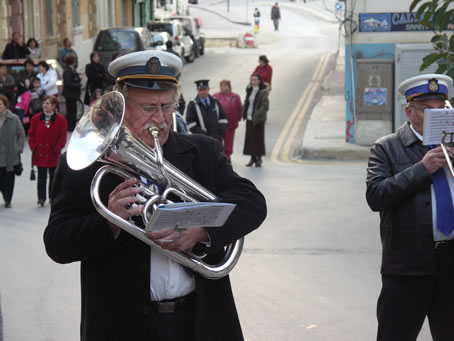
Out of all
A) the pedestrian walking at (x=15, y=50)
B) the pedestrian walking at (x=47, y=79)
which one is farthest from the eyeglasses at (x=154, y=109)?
the pedestrian walking at (x=15, y=50)

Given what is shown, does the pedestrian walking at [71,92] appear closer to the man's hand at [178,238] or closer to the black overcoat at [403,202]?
the black overcoat at [403,202]

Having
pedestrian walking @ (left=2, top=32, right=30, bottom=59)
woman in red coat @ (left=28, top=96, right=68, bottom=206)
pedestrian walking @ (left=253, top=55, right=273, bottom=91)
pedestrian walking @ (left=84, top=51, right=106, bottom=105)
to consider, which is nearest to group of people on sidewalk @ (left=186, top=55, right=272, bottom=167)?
woman in red coat @ (left=28, top=96, right=68, bottom=206)

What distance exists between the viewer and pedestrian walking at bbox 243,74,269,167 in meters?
16.0

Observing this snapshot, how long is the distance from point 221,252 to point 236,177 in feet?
1.08

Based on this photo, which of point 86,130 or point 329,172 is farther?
point 329,172

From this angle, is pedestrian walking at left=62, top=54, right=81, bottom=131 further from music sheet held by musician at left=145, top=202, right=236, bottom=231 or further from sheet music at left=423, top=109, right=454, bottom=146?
music sheet held by musician at left=145, top=202, right=236, bottom=231

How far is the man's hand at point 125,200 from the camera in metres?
3.23

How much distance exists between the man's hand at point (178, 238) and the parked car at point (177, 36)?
30931 millimetres

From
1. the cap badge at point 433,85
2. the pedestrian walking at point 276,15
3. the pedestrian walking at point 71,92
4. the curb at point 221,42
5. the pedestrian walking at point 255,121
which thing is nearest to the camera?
the cap badge at point 433,85

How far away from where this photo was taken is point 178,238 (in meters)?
3.36

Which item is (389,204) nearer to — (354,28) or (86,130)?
(86,130)

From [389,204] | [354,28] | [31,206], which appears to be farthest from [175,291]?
[354,28]

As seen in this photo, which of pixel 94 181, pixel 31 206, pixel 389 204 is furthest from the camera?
pixel 31 206

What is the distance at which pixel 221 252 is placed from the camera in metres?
3.68
